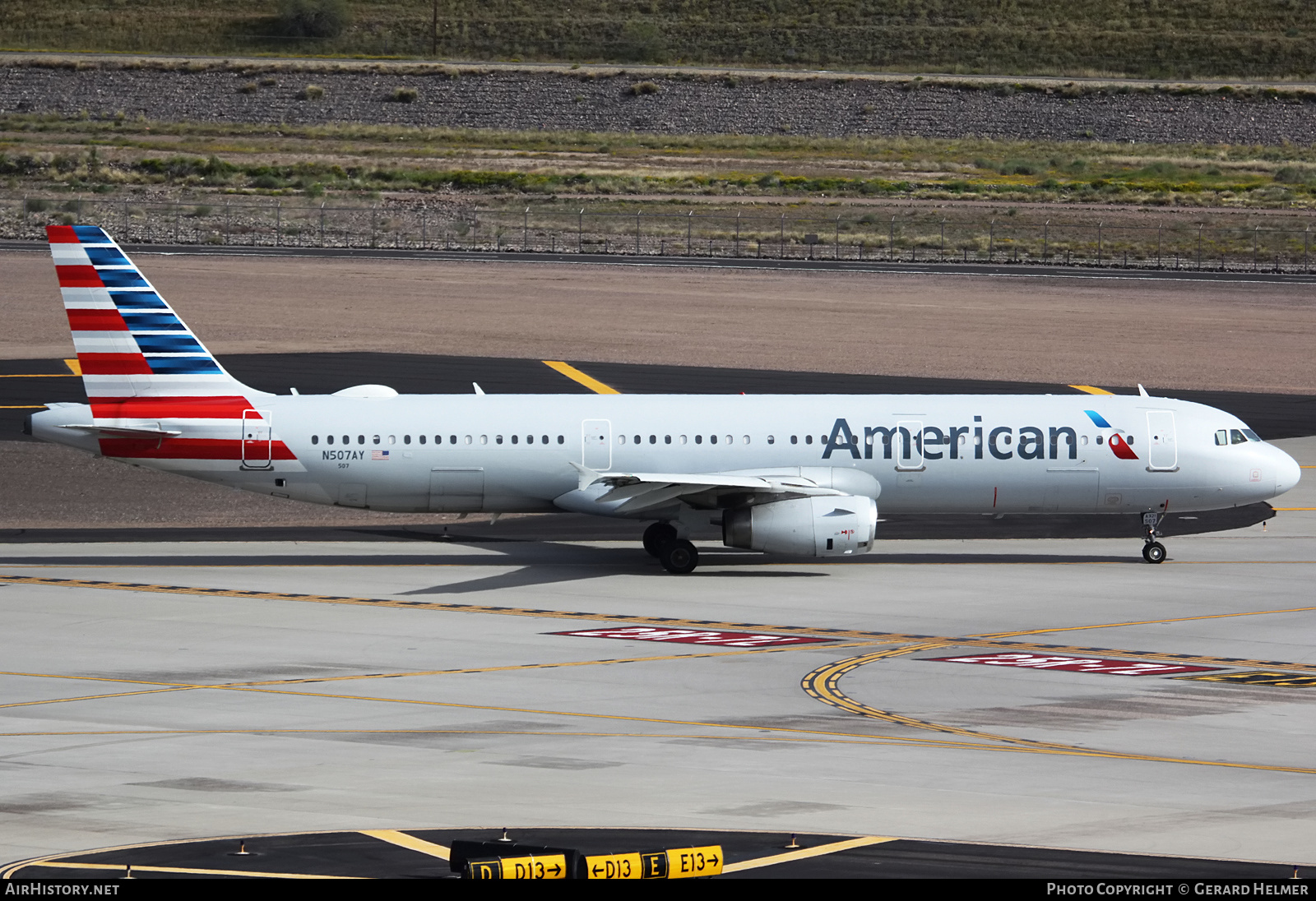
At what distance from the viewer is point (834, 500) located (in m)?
45.2

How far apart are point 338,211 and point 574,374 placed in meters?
61.4

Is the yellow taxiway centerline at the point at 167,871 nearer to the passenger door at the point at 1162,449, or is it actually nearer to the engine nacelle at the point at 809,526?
the engine nacelle at the point at 809,526

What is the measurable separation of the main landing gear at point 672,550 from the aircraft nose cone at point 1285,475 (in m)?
15.1

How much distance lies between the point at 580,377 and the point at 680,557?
98.7 feet

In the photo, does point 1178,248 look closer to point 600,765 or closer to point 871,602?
point 871,602

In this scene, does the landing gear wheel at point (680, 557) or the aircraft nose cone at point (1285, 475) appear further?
the aircraft nose cone at point (1285, 475)

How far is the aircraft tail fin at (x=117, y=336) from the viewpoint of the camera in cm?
4600

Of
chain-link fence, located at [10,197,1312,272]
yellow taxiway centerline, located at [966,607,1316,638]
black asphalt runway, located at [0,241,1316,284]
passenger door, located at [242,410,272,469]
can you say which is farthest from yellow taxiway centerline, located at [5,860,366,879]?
chain-link fence, located at [10,197,1312,272]

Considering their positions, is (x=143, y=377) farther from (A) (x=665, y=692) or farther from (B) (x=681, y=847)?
(B) (x=681, y=847)

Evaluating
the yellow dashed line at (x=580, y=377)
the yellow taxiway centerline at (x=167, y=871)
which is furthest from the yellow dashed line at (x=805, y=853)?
the yellow dashed line at (x=580, y=377)

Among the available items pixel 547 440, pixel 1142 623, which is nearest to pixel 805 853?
pixel 1142 623

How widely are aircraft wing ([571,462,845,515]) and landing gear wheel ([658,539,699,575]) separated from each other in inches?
44.1

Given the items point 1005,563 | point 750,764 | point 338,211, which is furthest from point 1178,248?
point 750,764

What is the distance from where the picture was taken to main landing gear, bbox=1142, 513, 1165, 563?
4816 cm
